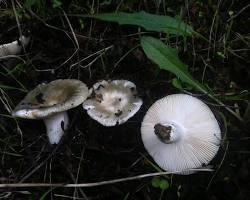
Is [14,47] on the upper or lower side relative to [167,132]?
upper

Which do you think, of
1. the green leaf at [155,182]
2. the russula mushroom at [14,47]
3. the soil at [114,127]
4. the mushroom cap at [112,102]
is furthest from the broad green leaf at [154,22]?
the green leaf at [155,182]

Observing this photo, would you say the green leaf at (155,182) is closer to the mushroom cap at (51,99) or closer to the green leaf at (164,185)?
the green leaf at (164,185)

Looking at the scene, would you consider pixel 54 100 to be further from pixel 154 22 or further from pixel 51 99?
pixel 154 22

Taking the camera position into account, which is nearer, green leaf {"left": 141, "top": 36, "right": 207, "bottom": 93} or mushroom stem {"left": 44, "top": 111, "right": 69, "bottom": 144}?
green leaf {"left": 141, "top": 36, "right": 207, "bottom": 93}

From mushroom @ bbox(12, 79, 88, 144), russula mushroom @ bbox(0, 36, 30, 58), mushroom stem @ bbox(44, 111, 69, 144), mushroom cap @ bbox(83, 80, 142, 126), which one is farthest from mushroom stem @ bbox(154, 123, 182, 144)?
russula mushroom @ bbox(0, 36, 30, 58)

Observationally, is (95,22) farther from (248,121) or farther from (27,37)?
(248,121)

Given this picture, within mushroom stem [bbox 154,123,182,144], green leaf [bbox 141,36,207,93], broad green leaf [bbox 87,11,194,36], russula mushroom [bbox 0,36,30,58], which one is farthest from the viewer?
russula mushroom [bbox 0,36,30,58]

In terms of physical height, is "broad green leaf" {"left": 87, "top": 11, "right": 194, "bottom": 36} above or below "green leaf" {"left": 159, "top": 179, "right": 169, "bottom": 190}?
above

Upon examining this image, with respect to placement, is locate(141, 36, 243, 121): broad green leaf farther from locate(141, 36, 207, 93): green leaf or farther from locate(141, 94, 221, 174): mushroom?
locate(141, 94, 221, 174): mushroom

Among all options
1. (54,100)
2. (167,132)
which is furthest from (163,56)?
(54,100)
